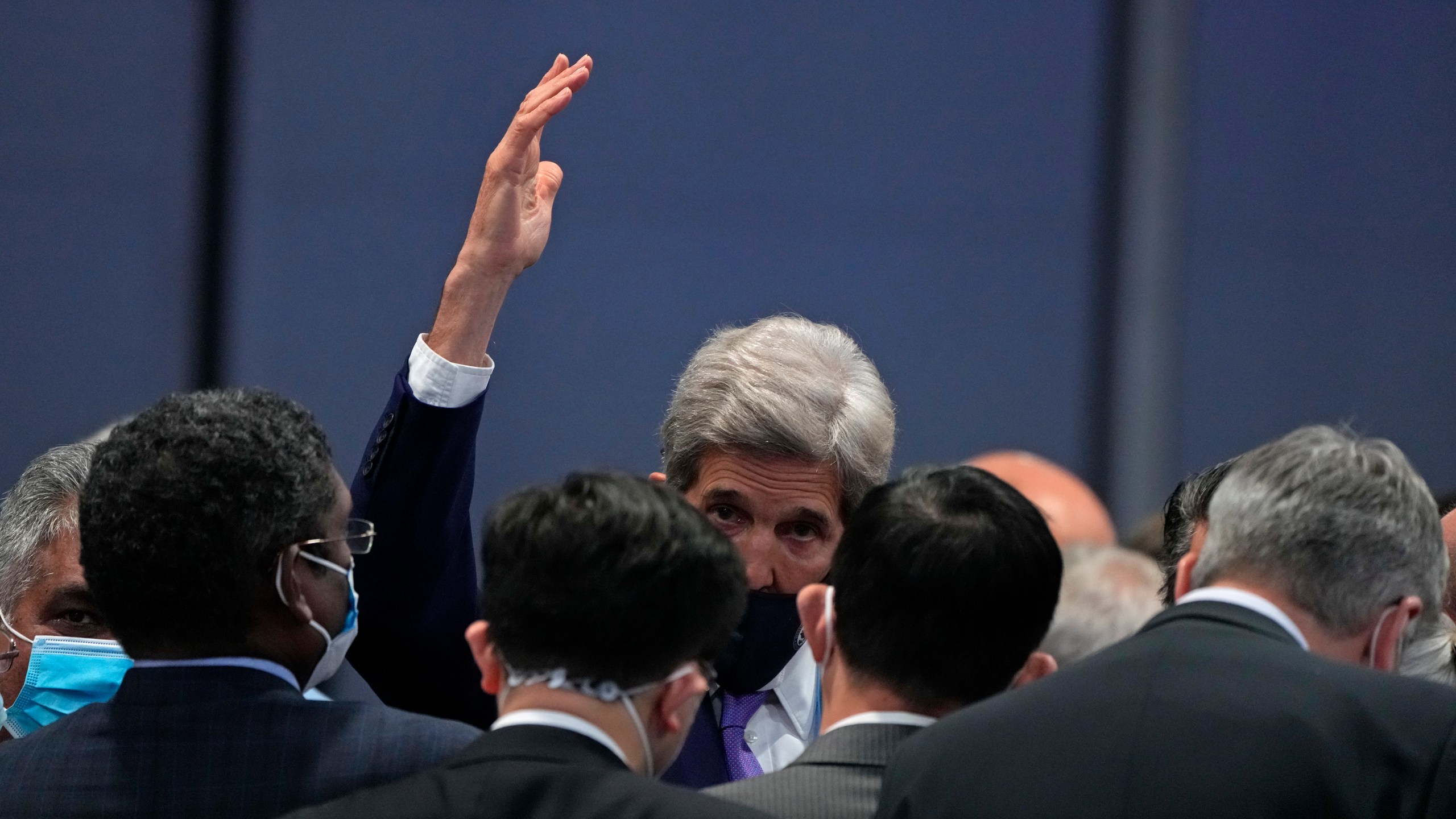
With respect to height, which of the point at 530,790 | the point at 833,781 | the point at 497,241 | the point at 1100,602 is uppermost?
the point at 497,241

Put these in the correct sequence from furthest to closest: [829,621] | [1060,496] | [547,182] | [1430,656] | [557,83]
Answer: [1060,496] → [547,182] → [557,83] → [1430,656] → [829,621]

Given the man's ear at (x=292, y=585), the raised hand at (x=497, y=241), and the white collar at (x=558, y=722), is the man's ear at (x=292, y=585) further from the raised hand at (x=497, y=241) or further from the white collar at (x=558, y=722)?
the raised hand at (x=497, y=241)

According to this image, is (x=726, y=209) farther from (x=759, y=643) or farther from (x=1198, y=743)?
(x=1198, y=743)

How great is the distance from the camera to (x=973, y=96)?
553cm

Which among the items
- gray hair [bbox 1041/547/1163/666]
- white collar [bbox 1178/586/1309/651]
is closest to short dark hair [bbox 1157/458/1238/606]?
white collar [bbox 1178/586/1309/651]

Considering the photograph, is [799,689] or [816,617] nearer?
[816,617]

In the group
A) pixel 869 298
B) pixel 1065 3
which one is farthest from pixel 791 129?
pixel 1065 3

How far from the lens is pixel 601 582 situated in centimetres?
144

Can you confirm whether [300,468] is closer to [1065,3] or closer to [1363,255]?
[1065,3]

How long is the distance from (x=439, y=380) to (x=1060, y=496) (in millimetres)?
2922

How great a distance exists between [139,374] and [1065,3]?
10.7 ft

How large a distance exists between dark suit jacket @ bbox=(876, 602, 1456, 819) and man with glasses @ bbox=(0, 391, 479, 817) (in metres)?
0.51

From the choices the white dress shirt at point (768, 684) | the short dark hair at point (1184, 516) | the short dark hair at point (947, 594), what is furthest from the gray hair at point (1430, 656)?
the white dress shirt at point (768, 684)

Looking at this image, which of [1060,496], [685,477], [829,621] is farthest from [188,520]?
[1060,496]
